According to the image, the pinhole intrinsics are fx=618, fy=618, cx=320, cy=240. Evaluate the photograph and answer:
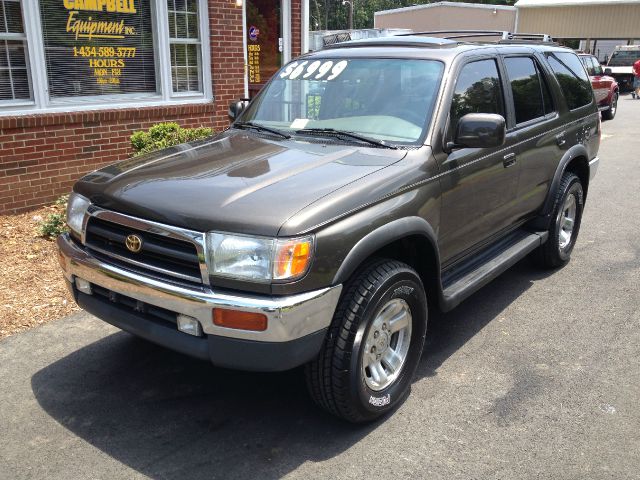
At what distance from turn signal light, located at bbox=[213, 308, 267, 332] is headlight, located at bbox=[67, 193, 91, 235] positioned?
1.13m

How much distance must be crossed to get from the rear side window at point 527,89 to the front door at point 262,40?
19.6 feet

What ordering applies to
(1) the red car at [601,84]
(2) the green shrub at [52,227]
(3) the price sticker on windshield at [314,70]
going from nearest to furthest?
1. (3) the price sticker on windshield at [314,70]
2. (2) the green shrub at [52,227]
3. (1) the red car at [601,84]

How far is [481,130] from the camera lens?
3.58 metres

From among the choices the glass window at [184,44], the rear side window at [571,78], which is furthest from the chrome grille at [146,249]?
the glass window at [184,44]

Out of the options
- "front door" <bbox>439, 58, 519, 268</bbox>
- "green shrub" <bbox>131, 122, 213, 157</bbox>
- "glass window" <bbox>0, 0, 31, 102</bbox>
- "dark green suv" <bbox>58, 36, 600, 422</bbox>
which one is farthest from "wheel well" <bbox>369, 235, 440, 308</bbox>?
"glass window" <bbox>0, 0, 31, 102</bbox>

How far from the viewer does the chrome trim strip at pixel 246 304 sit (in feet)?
8.96

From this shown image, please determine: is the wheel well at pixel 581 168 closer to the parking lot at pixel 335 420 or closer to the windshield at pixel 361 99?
the parking lot at pixel 335 420

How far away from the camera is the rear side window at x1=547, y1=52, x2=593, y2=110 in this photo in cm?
548

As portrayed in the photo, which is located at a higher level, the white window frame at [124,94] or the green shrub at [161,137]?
the white window frame at [124,94]

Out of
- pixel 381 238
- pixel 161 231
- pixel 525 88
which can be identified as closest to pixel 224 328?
pixel 161 231

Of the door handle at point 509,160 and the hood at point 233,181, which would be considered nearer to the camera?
the hood at point 233,181

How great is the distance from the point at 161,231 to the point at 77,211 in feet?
2.57

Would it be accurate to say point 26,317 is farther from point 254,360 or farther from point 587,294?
point 587,294

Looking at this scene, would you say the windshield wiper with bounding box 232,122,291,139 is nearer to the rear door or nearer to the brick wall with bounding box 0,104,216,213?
the rear door
